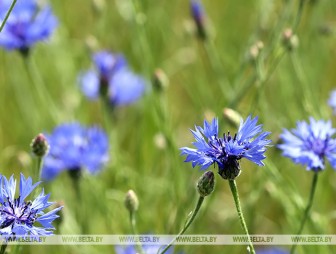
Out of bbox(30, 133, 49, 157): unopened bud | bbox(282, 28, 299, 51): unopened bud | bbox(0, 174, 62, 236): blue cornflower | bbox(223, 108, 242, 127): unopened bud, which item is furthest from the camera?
bbox(282, 28, 299, 51): unopened bud

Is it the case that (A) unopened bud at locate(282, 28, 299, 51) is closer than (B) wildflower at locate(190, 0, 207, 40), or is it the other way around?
(A) unopened bud at locate(282, 28, 299, 51)

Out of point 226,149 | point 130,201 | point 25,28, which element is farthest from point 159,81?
point 226,149

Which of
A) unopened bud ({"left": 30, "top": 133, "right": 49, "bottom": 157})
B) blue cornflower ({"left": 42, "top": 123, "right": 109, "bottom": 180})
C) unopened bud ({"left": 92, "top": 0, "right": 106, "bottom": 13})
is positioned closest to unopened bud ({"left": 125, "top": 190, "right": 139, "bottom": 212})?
unopened bud ({"left": 30, "top": 133, "right": 49, "bottom": 157})

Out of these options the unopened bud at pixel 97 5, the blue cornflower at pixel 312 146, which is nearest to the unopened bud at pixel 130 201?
the blue cornflower at pixel 312 146

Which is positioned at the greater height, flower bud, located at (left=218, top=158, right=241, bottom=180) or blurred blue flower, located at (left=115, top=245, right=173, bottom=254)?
blurred blue flower, located at (left=115, top=245, right=173, bottom=254)

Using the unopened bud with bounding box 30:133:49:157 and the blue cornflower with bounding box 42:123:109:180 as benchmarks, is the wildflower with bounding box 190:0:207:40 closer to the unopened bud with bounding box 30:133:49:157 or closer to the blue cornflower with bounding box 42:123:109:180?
the blue cornflower with bounding box 42:123:109:180

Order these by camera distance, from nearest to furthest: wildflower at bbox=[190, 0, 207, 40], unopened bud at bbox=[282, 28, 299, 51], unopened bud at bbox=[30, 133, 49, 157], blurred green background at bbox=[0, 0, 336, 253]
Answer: unopened bud at bbox=[30, 133, 49, 157], unopened bud at bbox=[282, 28, 299, 51], blurred green background at bbox=[0, 0, 336, 253], wildflower at bbox=[190, 0, 207, 40]

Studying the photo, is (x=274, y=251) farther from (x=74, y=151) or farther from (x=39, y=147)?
(x=39, y=147)

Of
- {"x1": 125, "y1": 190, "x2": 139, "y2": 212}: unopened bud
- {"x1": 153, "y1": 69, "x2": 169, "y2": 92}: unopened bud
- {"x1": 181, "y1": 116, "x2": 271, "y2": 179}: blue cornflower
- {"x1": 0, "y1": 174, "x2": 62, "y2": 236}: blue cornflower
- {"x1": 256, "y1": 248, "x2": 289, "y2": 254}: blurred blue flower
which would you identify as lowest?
{"x1": 0, "y1": 174, "x2": 62, "y2": 236}: blue cornflower
